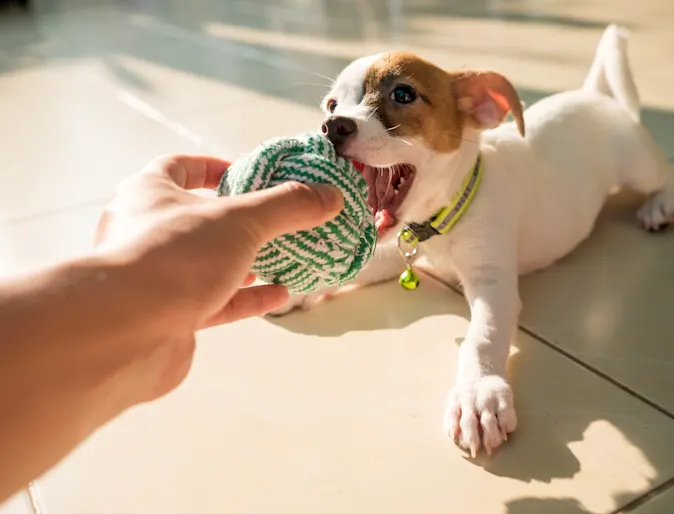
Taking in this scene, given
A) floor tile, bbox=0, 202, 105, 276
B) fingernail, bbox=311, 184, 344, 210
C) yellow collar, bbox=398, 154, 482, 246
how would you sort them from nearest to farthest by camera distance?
fingernail, bbox=311, 184, 344, 210
yellow collar, bbox=398, 154, 482, 246
floor tile, bbox=0, 202, 105, 276

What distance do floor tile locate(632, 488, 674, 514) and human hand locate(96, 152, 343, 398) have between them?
0.60 metres

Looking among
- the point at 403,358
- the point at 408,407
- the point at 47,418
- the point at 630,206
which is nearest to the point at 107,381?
the point at 47,418

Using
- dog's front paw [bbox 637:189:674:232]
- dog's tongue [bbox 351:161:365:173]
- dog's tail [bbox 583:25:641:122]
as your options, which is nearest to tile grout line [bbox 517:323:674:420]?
dog's tongue [bbox 351:161:365:173]

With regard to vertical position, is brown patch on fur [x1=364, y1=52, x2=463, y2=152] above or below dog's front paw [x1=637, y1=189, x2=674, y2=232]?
above

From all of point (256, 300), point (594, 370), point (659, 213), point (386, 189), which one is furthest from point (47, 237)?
point (659, 213)

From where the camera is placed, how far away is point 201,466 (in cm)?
119

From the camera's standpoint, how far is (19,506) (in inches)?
45.1

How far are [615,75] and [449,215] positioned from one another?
0.84m

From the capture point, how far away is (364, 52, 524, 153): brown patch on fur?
4.59ft

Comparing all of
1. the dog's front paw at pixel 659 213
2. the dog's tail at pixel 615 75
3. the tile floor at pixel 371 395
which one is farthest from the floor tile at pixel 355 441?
the dog's tail at pixel 615 75

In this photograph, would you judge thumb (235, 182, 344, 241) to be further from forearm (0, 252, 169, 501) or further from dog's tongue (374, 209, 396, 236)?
dog's tongue (374, 209, 396, 236)

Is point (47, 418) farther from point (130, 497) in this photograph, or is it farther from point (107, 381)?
point (130, 497)

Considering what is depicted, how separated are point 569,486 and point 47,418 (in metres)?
0.75

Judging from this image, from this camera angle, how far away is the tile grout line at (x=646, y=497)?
40.0 inches
